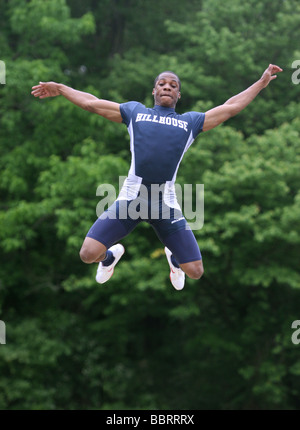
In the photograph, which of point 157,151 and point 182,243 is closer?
point 157,151

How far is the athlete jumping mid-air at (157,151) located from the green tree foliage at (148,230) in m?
7.09

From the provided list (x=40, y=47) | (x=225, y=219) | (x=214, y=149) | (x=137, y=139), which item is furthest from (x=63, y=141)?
(x=137, y=139)

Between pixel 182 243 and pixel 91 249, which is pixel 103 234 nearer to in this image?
pixel 91 249

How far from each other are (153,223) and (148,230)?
29.3ft

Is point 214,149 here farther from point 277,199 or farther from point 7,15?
point 7,15

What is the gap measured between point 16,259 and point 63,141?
320 cm

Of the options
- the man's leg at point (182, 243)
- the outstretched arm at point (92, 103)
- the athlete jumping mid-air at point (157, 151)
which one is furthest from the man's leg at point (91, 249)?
the outstretched arm at point (92, 103)

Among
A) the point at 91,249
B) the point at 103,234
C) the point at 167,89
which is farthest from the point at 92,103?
the point at 91,249

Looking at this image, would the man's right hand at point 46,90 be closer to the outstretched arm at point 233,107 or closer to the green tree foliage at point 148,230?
the outstretched arm at point 233,107

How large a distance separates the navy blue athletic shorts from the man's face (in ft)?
2.75

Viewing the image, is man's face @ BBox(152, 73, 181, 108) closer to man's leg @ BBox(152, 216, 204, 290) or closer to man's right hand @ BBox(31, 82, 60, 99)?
man's right hand @ BBox(31, 82, 60, 99)

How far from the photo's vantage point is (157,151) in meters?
5.52

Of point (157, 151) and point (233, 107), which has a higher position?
point (233, 107)

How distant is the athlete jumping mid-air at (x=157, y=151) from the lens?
555 cm
